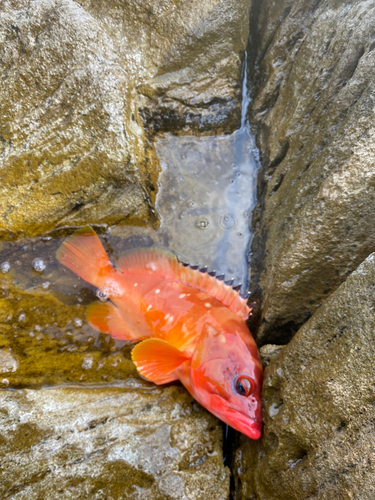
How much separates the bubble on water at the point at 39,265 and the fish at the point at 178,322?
19 centimetres

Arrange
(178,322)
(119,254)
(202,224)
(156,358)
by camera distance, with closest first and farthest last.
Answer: (156,358)
(178,322)
(119,254)
(202,224)

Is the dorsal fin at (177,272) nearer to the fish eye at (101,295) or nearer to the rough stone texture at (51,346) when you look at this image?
Answer: the fish eye at (101,295)

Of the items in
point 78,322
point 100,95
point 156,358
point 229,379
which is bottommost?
point 78,322

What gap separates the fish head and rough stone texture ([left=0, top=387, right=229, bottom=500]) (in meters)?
0.19

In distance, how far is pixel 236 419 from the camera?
198 centimetres

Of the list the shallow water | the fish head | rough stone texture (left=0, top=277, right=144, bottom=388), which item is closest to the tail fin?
the shallow water

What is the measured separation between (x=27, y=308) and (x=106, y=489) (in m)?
1.50

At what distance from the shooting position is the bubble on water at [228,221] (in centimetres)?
313

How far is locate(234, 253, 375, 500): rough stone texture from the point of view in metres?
1.38

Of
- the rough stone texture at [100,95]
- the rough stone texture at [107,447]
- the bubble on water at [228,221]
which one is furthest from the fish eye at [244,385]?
the rough stone texture at [100,95]

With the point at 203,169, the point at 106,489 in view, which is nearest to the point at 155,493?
the point at 106,489

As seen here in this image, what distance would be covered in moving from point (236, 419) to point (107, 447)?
77 centimetres

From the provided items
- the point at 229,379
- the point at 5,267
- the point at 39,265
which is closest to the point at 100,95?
the point at 39,265

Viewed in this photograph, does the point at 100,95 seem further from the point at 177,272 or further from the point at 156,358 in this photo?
the point at 156,358
